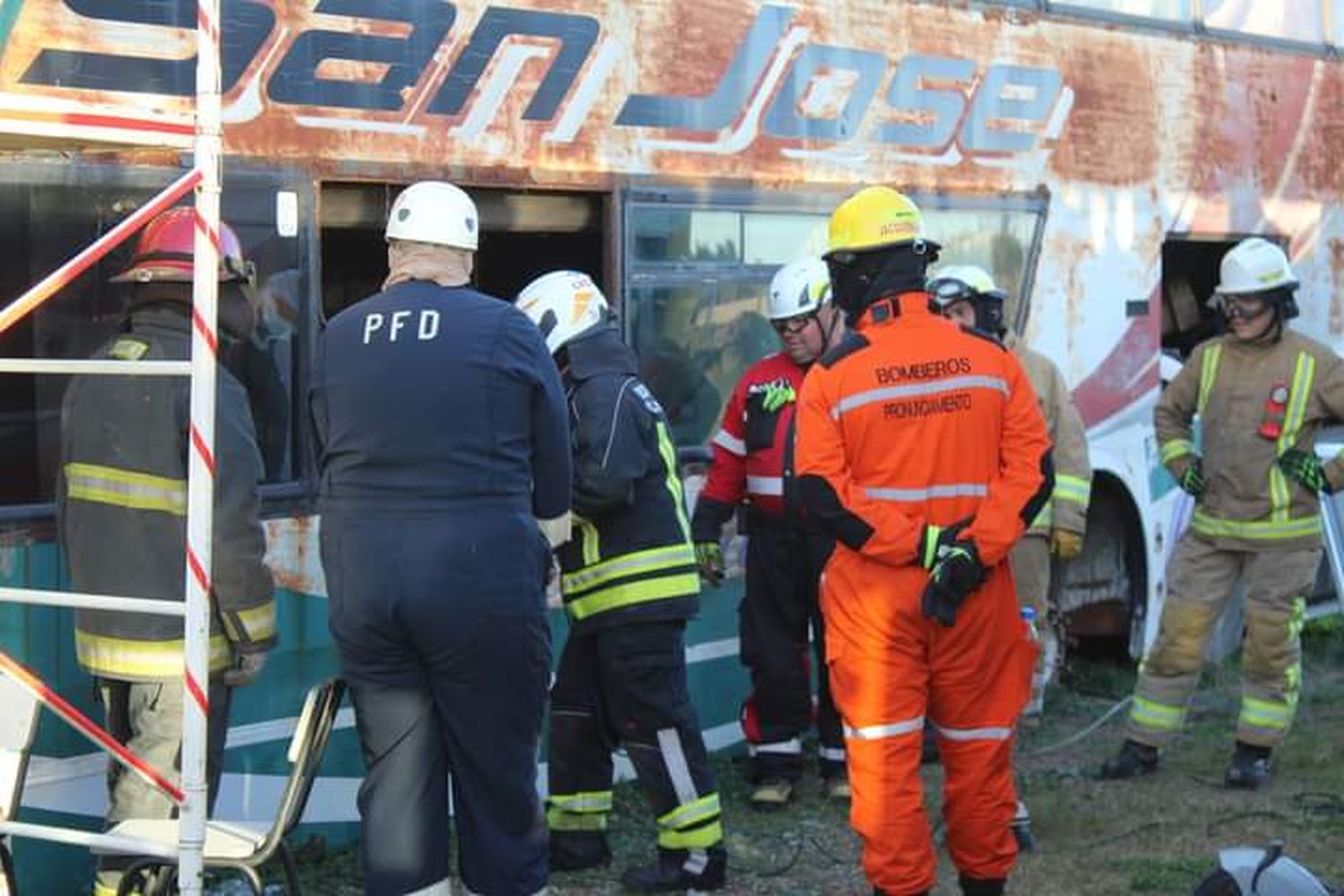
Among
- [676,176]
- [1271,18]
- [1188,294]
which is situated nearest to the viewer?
[676,176]

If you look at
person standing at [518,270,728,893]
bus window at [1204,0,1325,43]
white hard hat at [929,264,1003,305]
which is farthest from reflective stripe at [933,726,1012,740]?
bus window at [1204,0,1325,43]

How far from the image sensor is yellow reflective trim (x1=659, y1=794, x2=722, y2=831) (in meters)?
5.96

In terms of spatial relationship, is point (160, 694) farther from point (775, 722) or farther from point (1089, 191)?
point (1089, 191)

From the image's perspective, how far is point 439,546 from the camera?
4664 millimetres

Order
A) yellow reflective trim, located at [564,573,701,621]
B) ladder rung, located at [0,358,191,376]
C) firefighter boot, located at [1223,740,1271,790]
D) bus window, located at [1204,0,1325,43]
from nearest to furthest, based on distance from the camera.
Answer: ladder rung, located at [0,358,191,376], yellow reflective trim, located at [564,573,701,621], firefighter boot, located at [1223,740,1271,790], bus window, located at [1204,0,1325,43]

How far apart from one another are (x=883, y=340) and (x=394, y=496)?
1.39m

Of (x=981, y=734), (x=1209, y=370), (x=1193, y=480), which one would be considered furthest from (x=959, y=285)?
(x=981, y=734)

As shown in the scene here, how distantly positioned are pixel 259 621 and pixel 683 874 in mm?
1646

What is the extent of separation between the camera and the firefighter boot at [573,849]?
244 inches

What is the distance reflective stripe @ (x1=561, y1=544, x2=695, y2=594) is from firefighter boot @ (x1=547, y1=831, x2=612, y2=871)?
79 centimetres

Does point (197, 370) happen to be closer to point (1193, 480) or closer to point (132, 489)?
point (132, 489)

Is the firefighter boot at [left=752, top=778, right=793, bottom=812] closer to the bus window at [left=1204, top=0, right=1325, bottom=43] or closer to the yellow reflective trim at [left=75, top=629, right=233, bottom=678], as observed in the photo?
the yellow reflective trim at [left=75, top=629, right=233, bottom=678]

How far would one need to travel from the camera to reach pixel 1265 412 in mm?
7266

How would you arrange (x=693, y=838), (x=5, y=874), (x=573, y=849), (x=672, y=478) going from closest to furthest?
(x=5, y=874)
(x=693, y=838)
(x=672, y=478)
(x=573, y=849)
